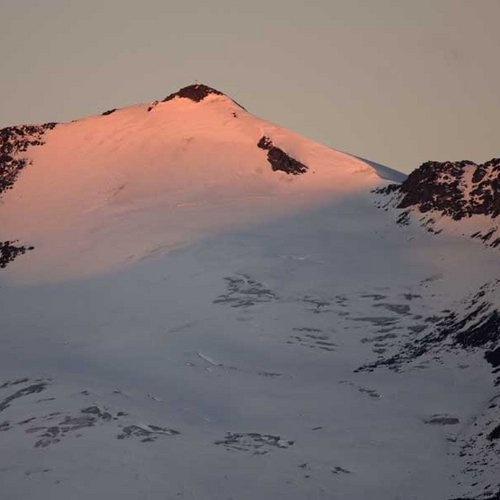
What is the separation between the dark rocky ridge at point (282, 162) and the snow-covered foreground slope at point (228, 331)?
15.8 inches

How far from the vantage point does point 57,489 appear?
5109 cm

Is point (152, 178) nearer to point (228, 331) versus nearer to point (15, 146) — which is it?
point (15, 146)

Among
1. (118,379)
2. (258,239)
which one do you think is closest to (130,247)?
(258,239)

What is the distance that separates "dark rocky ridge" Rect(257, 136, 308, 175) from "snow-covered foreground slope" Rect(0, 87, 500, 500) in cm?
40

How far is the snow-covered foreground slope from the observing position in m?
53.4

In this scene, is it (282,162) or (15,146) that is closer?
(282,162)

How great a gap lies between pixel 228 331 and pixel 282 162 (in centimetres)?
4003

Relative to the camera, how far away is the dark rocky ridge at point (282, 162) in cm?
11356

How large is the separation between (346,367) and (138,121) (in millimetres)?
64816

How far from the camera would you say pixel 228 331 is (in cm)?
7700

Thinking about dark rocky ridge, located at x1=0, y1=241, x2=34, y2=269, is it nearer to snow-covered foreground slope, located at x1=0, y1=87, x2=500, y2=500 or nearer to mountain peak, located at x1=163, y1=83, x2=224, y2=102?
snow-covered foreground slope, located at x1=0, y1=87, x2=500, y2=500

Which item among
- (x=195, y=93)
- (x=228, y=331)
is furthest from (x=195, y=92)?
(x=228, y=331)

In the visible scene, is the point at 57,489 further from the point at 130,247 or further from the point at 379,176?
the point at 379,176

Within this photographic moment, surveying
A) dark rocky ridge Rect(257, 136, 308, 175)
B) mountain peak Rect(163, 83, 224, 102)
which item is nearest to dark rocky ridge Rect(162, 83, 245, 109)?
mountain peak Rect(163, 83, 224, 102)
